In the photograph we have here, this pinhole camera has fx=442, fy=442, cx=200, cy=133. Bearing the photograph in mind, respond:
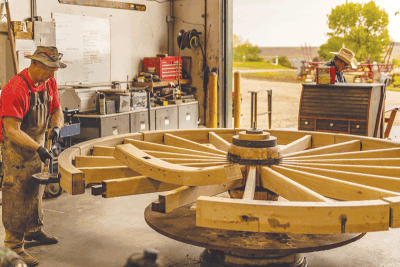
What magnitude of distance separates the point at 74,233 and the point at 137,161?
1.99 meters

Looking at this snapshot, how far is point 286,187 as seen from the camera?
6.82 ft

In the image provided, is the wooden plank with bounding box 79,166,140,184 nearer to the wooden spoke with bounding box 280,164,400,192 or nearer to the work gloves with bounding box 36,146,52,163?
the work gloves with bounding box 36,146,52,163

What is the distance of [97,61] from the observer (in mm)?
7117

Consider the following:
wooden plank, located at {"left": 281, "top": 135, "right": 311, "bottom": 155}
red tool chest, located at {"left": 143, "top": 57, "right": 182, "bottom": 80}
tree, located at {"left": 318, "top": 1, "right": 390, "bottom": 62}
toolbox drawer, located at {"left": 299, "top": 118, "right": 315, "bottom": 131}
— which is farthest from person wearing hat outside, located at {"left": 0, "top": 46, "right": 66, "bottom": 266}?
tree, located at {"left": 318, "top": 1, "right": 390, "bottom": 62}

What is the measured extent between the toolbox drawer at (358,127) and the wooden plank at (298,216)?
3.30 m

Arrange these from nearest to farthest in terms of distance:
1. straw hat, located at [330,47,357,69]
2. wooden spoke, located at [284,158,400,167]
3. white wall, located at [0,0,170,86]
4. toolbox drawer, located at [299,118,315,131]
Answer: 1. wooden spoke, located at [284,158,400,167]
2. toolbox drawer, located at [299,118,315,131]
3. straw hat, located at [330,47,357,69]
4. white wall, located at [0,0,170,86]

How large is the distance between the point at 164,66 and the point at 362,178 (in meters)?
6.04

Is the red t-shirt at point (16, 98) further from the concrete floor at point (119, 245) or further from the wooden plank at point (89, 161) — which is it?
the concrete floor at point (119, 245)

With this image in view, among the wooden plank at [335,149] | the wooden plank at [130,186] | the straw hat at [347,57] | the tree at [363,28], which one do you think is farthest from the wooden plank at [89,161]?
the tree at [363,28]

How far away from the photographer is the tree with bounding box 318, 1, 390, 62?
26375 millimetres

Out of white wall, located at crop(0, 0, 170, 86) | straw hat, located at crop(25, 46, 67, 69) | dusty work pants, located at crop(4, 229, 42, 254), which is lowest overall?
dusty work pants, located at crop(4, 229, 42, 254)

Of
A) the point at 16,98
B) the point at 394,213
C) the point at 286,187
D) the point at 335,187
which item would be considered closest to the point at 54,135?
the point at 16,98

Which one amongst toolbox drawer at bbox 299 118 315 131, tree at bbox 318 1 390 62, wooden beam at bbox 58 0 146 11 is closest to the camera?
toolbox drawer at bbox 299 118 315 131

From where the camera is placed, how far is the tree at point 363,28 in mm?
26375
